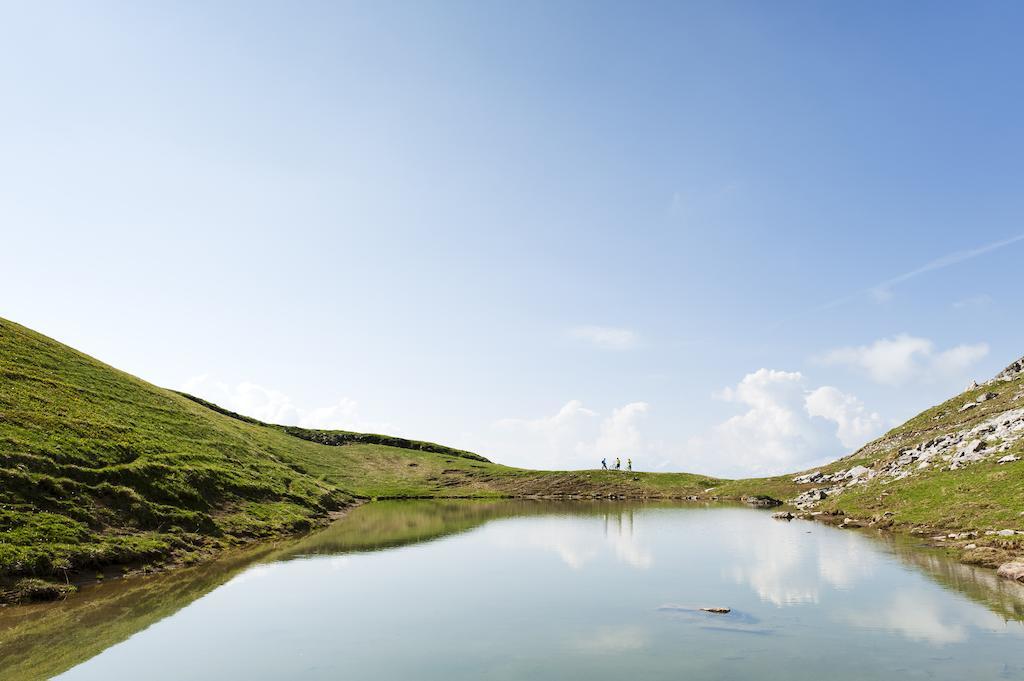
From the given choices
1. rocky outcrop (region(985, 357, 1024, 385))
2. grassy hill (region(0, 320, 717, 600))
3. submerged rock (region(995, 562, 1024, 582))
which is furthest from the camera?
rocky outcrop (region(985, 357, 1024, 385))

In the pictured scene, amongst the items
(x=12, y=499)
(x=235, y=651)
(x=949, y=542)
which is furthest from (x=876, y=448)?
(x=12, y=499)

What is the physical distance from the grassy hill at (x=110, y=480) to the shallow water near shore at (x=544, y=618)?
4.24 m

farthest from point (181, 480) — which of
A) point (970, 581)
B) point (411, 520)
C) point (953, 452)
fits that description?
point (953, 452)

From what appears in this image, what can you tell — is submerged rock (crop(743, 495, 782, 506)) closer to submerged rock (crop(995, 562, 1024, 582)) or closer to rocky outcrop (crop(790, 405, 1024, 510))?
rocky outcrop (crop(790, 405, 1024, 510))

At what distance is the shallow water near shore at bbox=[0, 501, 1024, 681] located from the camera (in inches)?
853

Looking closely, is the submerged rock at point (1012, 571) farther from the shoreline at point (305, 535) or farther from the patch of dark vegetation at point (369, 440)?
the patch of dark vegetation at point (369, 440)

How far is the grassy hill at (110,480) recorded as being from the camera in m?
38.1

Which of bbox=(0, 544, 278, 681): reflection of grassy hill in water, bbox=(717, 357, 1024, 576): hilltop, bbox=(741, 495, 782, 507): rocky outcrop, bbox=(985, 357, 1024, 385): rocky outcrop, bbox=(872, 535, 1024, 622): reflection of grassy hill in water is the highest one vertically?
bbox=(985, 357, 1024, 385): rocky outcrop

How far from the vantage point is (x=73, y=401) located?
60.3m

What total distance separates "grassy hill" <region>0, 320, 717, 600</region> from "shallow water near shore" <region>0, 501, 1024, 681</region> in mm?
4239

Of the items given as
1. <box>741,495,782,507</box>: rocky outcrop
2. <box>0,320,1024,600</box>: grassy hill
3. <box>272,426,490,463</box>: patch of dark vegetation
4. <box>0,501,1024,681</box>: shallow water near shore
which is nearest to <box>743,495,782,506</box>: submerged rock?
<box>741,495,782,507</box>: rocky outcrop

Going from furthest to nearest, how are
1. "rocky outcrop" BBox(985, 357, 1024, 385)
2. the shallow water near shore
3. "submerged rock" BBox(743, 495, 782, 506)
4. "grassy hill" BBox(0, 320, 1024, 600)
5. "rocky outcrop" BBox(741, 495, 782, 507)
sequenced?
"submerged rock" BBox(743, 495, 782, 506), "rocky outcrop" BBox(741, 495, 782, 507), "rocky outcrop" BBox(985, 357, 1024, 385), "grassy hill" BBox(0, 320, 1024, 600), the shallow water near shore

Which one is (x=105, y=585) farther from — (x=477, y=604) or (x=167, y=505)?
(x=477, y=604)

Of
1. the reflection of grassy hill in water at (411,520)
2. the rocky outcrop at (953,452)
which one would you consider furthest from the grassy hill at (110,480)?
the rocky outcrop at (953,452)
